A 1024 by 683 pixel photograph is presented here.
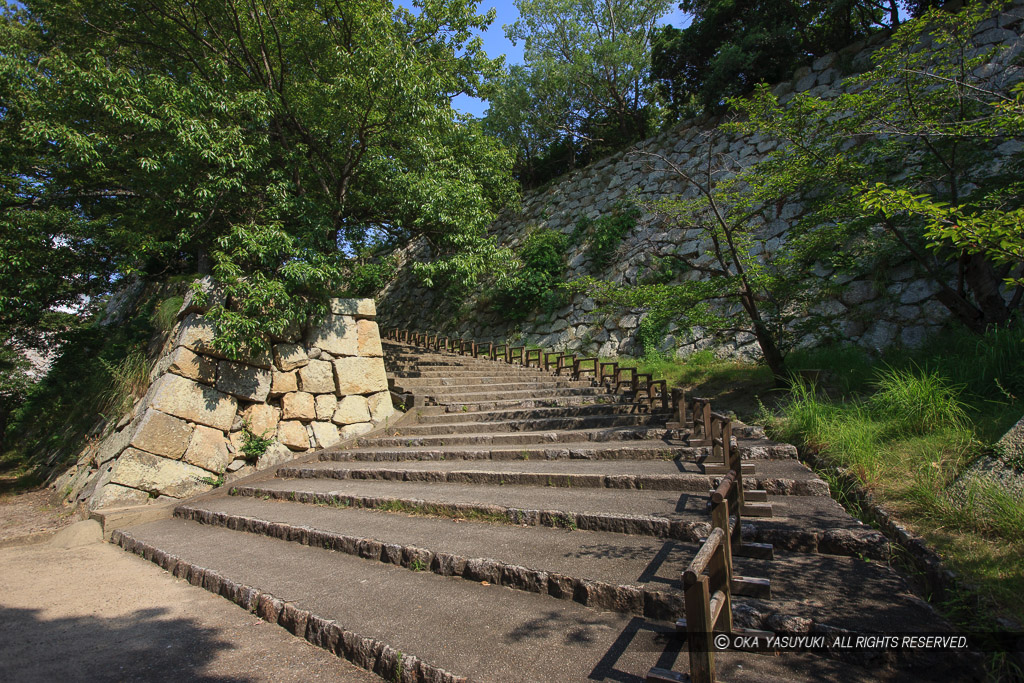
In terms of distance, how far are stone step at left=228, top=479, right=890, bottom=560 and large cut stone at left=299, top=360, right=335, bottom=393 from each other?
2.71 meters

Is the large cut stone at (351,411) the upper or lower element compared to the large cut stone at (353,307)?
lower

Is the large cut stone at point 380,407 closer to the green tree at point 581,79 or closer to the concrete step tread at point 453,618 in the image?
the concrete step tread at point 453,618

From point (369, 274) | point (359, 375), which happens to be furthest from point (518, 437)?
point (369, 274)

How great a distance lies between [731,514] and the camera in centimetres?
307

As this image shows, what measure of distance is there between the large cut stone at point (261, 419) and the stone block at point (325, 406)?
2.13 feet

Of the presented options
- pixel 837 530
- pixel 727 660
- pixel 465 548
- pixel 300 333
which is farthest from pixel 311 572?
pixel 300 333

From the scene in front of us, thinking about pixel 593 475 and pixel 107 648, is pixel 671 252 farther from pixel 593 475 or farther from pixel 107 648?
pixel 107 648

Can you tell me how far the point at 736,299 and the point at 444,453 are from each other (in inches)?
197

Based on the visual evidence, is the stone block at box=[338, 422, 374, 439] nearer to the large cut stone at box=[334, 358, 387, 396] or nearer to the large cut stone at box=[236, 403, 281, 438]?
the large cut stone at box=[334, 358, 387, 396]

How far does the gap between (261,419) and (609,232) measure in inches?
391

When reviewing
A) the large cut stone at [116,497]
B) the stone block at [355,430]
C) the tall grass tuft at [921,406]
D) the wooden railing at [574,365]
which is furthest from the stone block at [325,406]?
the tall grass tuft at [921,406]

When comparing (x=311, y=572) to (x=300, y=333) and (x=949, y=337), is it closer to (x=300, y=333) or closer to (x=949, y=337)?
(x=300, y=333)

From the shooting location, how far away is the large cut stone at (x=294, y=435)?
782 centimetres

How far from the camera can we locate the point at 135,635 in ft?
10.1
